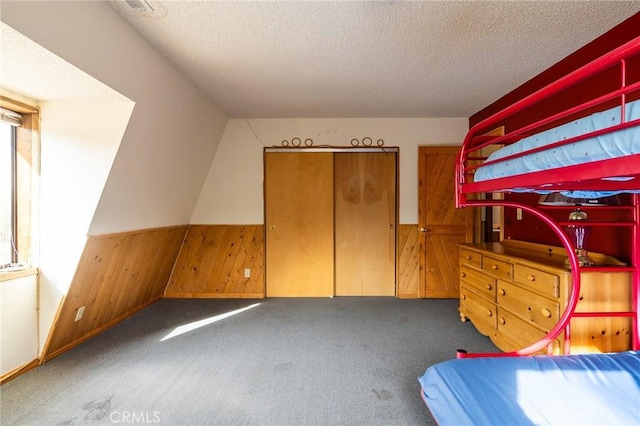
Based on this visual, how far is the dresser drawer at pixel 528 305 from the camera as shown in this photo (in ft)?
6.05

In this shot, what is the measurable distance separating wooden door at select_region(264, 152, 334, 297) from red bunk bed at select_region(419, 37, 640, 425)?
2280mm

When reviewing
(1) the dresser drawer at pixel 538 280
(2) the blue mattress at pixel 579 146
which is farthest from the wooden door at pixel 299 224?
(2) the blue mattress at pixel 579 146

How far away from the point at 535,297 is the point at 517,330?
33 cm

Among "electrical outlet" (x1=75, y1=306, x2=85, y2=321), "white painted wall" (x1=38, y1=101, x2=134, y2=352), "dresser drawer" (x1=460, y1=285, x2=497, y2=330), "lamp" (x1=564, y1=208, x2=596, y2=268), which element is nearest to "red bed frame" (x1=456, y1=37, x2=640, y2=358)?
"lamp" (x1=564, y1=208, x2=596, y2=268)

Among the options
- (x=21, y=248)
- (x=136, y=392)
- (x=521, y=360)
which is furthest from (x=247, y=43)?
(x=521, y=360)

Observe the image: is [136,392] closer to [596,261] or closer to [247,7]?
[247,7]

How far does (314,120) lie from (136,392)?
331 cm

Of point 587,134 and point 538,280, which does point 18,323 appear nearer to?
point 587,134

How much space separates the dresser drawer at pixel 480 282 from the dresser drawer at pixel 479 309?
6 cm

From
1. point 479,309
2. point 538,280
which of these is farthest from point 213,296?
point 538,280

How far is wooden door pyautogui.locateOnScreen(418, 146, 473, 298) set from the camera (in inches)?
148

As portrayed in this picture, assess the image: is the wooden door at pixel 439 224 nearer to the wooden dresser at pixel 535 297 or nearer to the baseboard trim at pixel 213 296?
the wooden dresser at pixel 535 297

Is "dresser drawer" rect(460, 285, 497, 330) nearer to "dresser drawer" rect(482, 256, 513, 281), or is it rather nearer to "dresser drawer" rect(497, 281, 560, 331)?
"dresser drawer" rect(497, 281, 560, 331)

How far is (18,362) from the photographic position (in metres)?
2.05
